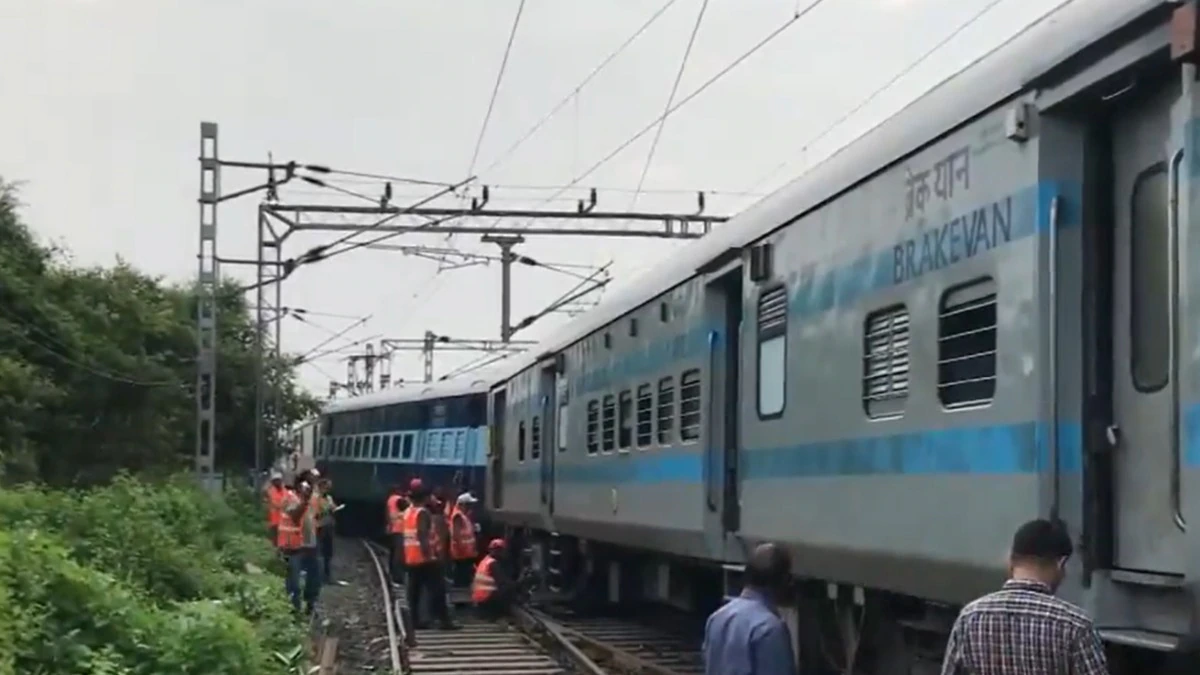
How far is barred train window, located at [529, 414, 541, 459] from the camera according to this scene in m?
22.7

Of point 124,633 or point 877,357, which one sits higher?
point 877,357

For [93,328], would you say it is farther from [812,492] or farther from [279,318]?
[812,492]

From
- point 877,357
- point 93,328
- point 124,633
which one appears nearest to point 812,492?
point 877,357

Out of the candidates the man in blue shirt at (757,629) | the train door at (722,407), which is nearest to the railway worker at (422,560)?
the train door at (722,407)

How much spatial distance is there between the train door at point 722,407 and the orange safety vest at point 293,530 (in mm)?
7328

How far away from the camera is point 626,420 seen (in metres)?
16.6

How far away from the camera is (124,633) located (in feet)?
37.1

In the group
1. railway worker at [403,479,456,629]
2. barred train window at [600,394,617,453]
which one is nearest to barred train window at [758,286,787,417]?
barred train window at [600,394,617,453]

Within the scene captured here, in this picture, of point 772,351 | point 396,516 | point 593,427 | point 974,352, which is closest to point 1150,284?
point 974,352

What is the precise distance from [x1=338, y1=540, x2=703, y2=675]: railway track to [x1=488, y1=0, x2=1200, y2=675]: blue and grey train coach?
3785 mm

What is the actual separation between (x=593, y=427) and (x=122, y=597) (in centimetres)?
728

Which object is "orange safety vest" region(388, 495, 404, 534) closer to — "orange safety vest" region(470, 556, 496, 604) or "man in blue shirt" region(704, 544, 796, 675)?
"orange safety vest" region(470, 556, 496, 604)

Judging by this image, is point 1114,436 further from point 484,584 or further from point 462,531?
point 462,531

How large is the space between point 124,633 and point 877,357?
4951 millimetres
